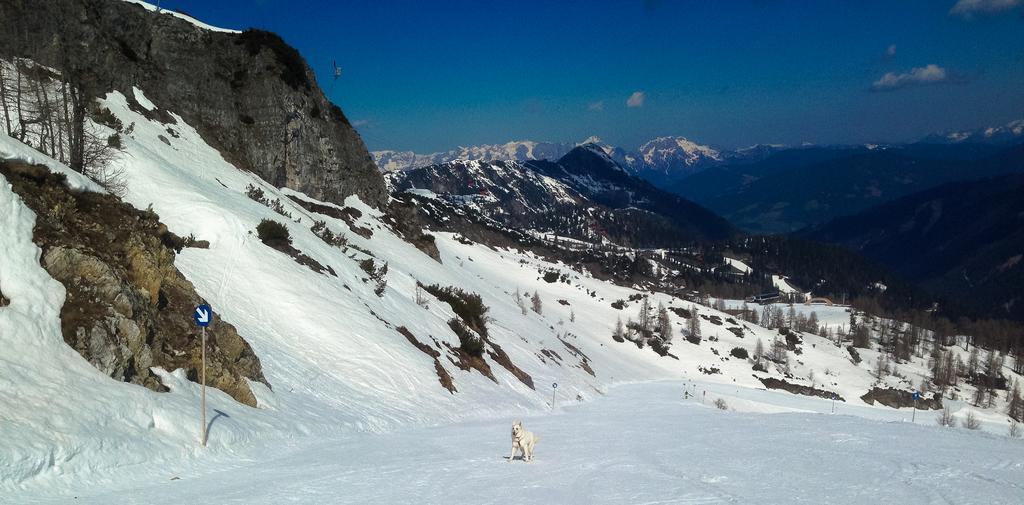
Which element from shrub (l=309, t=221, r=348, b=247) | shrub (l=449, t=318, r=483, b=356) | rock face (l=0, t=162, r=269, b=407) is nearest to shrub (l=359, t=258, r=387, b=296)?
shrub (l=309, t=221, r=348, b=247)

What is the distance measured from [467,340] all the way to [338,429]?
16.5m

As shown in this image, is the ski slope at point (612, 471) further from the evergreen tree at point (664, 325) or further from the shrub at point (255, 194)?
the evergreen tree at point (664, 325)

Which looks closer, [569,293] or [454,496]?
[454,496]

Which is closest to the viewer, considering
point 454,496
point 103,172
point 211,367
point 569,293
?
point 454,496

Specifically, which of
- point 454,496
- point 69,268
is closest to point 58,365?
point 69,268

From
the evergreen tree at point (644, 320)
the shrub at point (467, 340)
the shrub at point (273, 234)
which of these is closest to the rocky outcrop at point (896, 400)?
the evergreen tree at point (644, 320)

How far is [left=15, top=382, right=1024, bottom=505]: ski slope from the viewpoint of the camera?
32.8 ft

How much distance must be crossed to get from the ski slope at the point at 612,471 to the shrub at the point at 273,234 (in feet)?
45.3

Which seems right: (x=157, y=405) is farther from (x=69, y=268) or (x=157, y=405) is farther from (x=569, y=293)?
(x=569, y=293)

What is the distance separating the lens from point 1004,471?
11.8 m

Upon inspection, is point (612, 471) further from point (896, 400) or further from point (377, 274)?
point (896, 400)

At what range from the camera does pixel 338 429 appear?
56.9ft

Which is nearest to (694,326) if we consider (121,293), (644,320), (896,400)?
(644,320)

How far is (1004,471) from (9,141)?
977 inches
